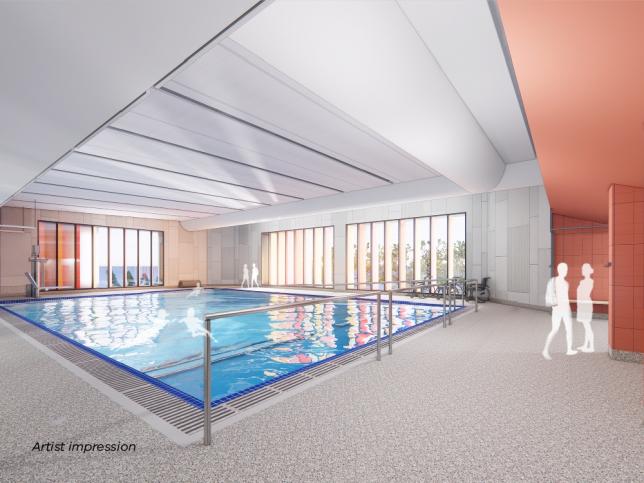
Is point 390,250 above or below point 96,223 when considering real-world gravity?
below

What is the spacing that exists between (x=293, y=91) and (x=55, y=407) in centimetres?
432

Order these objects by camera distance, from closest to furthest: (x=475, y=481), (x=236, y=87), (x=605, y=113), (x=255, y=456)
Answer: (x=475, y=481)
(x=255, y=456)
(x=605, y=113)
(x=236, y=87)

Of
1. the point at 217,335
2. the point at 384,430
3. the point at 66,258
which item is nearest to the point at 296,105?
the point at 384,430

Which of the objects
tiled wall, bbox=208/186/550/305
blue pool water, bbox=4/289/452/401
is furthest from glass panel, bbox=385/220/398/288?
blue pool water, bbox=4/289/452/401

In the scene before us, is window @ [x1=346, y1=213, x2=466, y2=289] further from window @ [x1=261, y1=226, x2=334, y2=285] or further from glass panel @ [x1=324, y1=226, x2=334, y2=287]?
window @ [x1=261, y1=226, x2=334, y2=285]

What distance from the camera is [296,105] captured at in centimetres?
490

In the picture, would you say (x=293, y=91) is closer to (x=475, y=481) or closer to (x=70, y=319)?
(x=475, y=481)

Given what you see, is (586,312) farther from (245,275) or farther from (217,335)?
(245,275)

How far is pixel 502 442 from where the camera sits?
2232 millimetres

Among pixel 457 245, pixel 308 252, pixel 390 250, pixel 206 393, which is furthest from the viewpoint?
pixel 308 252

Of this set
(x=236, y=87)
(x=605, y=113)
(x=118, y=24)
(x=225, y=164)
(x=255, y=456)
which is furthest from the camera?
(x=225, y=164)

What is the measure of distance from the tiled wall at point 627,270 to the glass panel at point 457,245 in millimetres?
7253

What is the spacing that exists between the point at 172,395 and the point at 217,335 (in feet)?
12.4

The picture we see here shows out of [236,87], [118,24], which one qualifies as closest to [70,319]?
[236,87]
